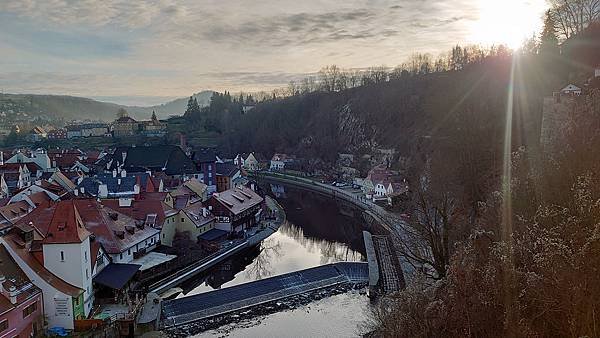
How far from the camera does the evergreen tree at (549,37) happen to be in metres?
30.8

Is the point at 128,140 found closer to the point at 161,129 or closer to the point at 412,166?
the point at 161,129

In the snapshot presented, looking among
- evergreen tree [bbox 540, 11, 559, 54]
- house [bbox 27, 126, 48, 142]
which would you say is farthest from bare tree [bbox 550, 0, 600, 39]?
house [bbox 27, 126, 48, 142]

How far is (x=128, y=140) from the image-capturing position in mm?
71375

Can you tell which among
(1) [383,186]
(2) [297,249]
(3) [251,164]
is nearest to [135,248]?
(2) [297,249]

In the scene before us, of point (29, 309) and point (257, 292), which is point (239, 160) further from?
point (29, 309)

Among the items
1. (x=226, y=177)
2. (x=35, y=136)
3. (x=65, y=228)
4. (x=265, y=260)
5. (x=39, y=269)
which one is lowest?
(x=265, y=260)

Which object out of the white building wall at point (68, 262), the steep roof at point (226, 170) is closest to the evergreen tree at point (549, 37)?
the steep roof at point (226, 170)

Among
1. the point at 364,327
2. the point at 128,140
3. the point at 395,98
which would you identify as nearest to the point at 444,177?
the point at 364,327

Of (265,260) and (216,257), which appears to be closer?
(216,257)

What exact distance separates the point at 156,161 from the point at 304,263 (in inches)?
840

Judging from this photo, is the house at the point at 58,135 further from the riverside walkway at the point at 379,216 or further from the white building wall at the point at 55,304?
the white building wall at the point at 55,304

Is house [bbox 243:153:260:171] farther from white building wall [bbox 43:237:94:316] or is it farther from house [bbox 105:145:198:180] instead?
white building wall [bbox 43:237:94:316]

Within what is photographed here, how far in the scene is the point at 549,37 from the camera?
103 feet

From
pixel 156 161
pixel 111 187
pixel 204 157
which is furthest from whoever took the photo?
pixel 156 161
